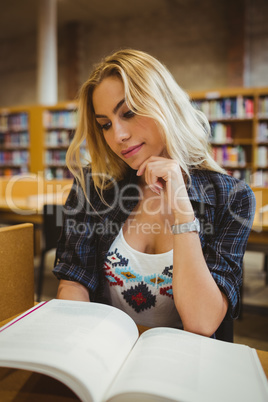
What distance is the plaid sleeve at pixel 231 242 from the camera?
0.86 metres

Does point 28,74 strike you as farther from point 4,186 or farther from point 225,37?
point 4,186

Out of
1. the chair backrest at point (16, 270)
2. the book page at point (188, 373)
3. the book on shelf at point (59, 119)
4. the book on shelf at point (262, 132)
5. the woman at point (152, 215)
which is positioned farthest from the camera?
the book on shelf at point (59, 119)

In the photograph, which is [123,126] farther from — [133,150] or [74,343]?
[74,343]

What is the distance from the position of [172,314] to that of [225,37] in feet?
21.5

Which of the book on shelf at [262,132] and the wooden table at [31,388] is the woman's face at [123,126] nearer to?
the wooden table at [31,388]

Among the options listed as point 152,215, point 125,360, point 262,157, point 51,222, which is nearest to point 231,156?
point 262,157

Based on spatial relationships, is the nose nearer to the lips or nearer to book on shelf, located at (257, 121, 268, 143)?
the lips

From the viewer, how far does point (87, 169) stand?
1.23m

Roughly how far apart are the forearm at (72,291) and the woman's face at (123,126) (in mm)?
411

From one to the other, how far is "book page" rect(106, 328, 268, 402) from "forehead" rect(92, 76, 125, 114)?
2.21 feet

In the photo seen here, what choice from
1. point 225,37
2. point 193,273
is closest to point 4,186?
point 193,273

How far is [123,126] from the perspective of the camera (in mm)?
987

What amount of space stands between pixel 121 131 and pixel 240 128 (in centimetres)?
462

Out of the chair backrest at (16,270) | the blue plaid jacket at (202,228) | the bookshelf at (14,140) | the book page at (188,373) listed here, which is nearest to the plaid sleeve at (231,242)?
the blue plaid jacket at (202,228)
